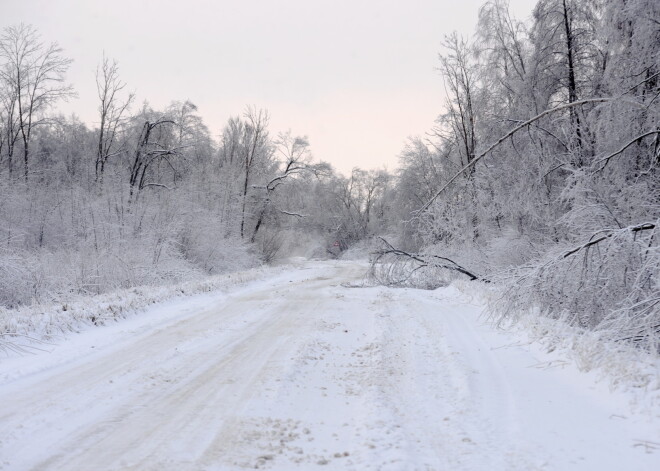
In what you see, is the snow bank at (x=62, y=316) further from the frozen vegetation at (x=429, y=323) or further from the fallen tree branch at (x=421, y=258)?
the fallen tree branch at (x=421, y=258)

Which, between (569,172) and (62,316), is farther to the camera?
(569,172)

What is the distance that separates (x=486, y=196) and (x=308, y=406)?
7424 mm

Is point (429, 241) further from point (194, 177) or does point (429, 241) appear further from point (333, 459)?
point (194, 177)

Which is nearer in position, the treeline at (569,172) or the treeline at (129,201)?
the treeline at (569,172)

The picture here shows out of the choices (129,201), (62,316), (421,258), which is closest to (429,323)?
(421,258)

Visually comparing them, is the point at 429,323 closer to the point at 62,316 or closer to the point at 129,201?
the point at 62,316

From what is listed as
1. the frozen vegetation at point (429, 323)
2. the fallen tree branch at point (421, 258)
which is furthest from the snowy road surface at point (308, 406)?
the fallen tree branch at point (421, 258)

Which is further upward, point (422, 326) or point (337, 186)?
point (337, 186)

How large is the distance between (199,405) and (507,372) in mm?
3798

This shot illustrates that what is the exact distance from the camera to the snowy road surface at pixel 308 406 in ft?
11.1

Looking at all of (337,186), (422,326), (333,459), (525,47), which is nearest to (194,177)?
(525,47)

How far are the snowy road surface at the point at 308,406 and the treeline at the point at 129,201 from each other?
22.4ft

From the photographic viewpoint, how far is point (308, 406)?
15.3 ft

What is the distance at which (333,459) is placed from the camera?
11.3 ft
